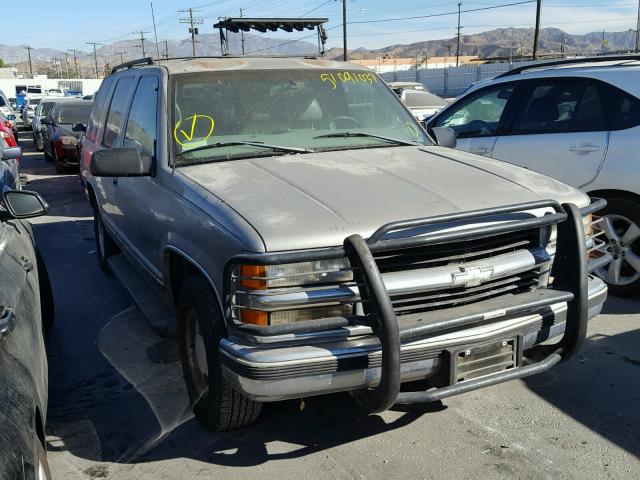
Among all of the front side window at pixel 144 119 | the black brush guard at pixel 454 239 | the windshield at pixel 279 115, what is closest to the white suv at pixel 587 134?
the windshield at pixel 279 115

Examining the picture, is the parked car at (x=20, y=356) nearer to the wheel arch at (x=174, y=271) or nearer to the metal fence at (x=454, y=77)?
the wheel arch at (x=174, y=271)

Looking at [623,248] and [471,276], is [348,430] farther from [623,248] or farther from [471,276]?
[623,248]

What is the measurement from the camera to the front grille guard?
270 centimetres

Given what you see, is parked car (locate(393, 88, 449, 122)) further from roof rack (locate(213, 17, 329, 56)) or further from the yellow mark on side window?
the yellow mark on side window

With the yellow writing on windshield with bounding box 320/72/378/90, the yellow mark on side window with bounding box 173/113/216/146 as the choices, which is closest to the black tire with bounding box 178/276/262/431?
the yellow mark on side window with bounding box 173/113/216/146

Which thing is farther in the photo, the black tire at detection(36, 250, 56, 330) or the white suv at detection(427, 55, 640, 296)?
the white suv at detection(427, 55, 640, 296)

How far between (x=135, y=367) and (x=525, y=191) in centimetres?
290

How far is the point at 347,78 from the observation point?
485 cm

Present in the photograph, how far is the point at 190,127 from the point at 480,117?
3.64 meters

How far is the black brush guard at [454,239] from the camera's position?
2691 millimetres

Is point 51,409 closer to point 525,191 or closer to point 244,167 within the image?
point 244,167

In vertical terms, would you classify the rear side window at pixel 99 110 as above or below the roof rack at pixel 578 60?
below

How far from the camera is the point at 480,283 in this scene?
3.10 meters

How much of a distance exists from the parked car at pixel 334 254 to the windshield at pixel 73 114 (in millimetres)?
11917
